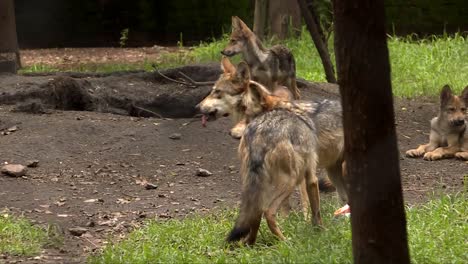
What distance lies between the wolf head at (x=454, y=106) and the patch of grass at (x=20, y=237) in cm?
463

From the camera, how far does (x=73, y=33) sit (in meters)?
17.2

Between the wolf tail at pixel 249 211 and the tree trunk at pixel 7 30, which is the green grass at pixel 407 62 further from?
the wolf tail at pixel 249 211

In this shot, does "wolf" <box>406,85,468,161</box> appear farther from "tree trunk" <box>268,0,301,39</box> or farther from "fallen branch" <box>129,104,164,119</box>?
"tree trunk" <box>268,0,301,39</box>

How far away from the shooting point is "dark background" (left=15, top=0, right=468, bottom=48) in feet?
55.5

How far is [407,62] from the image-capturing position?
482 inches

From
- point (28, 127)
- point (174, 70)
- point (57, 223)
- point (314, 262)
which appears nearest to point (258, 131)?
A: point (314, 262)

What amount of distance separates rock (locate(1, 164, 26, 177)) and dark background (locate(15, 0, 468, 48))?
31.4 feet

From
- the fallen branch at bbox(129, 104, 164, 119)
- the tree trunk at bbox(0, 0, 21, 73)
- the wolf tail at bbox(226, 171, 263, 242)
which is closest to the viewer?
the wolf tail at bbox(226, 171, 263, 242)

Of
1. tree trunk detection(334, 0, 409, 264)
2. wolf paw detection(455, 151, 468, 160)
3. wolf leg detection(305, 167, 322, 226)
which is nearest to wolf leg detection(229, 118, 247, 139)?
wolf leg detection(305, 167, 322, 226)

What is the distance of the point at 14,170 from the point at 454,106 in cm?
446

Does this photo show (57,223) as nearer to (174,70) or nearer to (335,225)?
(335,225)

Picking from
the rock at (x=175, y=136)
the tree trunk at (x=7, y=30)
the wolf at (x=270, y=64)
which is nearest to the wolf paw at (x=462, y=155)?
the wolf at (x=270, y=64)

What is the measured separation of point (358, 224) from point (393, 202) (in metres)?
0.19

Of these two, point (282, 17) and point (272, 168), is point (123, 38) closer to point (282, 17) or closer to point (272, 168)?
point (282, 17)
